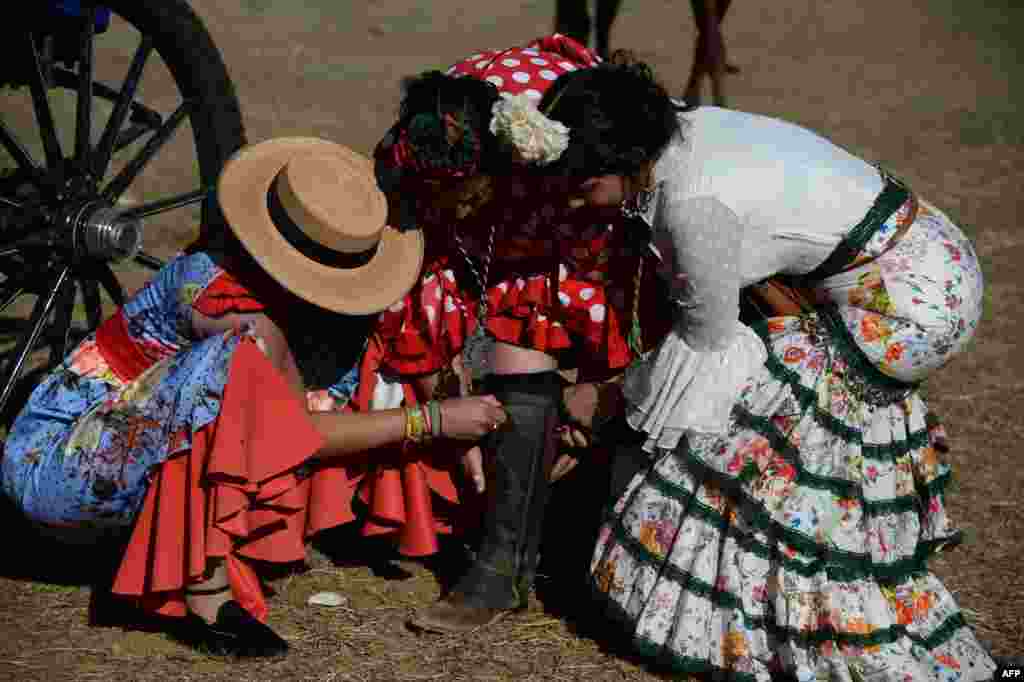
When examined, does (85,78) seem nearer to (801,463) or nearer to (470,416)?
(470,416)

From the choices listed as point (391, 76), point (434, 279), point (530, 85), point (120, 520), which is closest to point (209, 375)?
point (120, 520)

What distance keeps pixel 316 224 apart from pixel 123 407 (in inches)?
23.8

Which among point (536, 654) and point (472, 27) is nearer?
point (536, 654)

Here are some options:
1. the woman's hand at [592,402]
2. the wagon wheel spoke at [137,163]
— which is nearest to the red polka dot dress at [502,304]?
the woman's hand at [592,402]

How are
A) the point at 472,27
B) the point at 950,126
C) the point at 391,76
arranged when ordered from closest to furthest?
the point at 950,126 < the point at 391,76 < the point at 472,27

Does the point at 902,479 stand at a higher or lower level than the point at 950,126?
lower

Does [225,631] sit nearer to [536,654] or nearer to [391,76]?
[536,654]

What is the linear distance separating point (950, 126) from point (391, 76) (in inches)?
136

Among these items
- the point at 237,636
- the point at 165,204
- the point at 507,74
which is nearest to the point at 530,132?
the point at 507,74

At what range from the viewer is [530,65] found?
288 cm

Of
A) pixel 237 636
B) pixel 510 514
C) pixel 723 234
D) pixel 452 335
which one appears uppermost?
pixel 723 234

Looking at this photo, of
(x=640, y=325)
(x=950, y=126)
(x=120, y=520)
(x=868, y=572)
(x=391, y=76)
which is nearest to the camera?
(x=868, y=572)

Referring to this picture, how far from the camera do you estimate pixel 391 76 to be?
7.99 meters

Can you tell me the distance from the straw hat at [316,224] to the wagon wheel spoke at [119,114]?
2.08 feet
